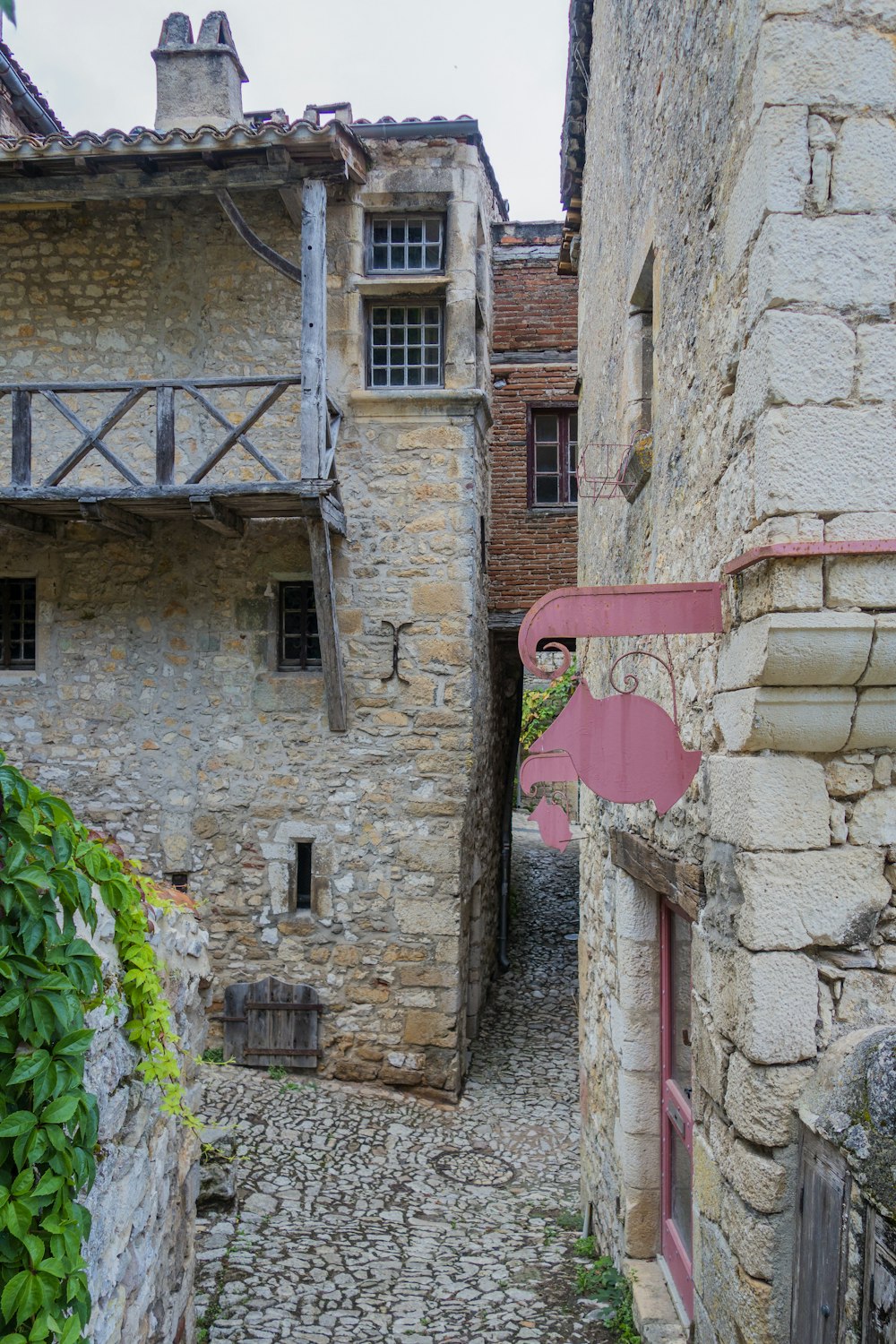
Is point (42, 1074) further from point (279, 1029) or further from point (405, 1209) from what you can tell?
point (279, 1029)

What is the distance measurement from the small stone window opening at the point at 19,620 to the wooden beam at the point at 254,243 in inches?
127

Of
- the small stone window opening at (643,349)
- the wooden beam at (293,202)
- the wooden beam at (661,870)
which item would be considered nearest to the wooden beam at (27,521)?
the wooden beam at (293,202)

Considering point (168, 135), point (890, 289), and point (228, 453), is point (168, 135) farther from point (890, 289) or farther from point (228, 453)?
point (890, 289)

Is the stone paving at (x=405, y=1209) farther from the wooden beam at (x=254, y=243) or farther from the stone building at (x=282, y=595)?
the wooden beam at (x=254, y=243)

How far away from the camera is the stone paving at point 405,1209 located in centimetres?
455

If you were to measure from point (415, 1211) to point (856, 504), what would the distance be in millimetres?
5228

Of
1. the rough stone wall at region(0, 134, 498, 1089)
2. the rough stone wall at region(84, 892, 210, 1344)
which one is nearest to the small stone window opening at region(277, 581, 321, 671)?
the rough stone wall at region(0, 134, 498, 1089)

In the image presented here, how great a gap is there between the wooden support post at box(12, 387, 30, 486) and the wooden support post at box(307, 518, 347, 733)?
6.68 ft

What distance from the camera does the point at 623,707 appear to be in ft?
8.55

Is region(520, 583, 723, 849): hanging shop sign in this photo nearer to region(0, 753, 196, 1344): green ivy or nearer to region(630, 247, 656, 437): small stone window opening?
region(0, 753, 196, 1344): green ivy

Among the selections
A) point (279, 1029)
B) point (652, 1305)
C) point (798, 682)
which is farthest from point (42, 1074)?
point (279, 1029)

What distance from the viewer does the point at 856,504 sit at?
2.22 metres

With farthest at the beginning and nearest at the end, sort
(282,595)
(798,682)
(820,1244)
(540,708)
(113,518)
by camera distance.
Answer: (540,708) < (282,595) < (113,518) < (798,682) < (820,1244)

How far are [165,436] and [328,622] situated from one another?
1.75 meters
